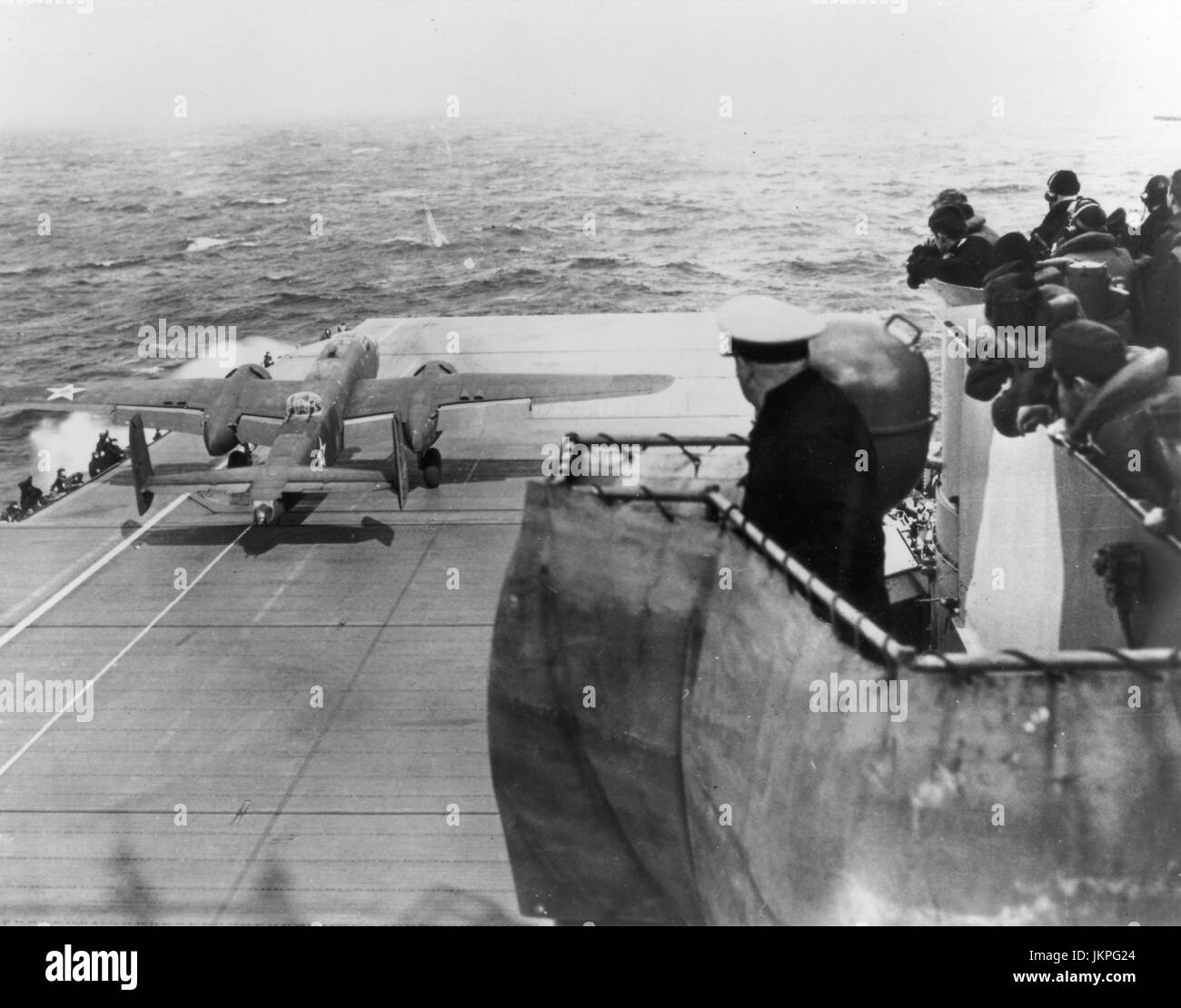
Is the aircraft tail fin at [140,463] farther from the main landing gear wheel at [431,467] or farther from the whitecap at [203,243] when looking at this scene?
the whitecap at [203,243]

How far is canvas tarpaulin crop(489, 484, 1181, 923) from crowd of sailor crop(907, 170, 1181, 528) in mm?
1749

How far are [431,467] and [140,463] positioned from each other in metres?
7.03

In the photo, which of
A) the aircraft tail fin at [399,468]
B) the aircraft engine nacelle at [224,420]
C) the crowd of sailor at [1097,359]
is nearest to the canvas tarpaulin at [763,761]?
the crowd of sailor at [1097,359]

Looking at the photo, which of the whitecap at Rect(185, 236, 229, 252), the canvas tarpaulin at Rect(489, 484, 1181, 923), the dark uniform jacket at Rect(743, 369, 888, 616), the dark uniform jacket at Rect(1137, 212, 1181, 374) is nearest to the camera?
the canvas tarpaulin at Rect(489, 484, 1181, 923)

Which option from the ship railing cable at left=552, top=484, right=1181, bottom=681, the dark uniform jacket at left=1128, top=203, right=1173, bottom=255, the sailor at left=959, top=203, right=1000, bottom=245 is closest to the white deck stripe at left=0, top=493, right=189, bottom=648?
the sailor at left=959, top=203, right=1000, bottom=245

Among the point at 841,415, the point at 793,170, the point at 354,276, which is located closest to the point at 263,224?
the point at 354,276

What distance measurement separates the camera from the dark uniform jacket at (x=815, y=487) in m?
5.40

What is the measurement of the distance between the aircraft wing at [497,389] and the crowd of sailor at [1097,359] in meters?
20.2

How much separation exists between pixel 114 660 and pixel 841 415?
17014mm

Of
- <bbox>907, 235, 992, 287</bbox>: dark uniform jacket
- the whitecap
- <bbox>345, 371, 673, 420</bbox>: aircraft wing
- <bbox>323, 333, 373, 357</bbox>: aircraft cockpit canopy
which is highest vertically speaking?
<bbox>907, 235, 992, 287</bbox>: dark uniform jacket

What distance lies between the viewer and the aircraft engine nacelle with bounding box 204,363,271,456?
3033cm

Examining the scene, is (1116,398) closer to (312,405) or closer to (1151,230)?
(1151,230)

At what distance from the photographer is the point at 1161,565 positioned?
19.2 feet

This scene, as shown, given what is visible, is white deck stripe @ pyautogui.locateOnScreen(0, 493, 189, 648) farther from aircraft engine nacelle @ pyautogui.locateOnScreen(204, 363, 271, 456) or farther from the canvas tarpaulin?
the canvas tarpaulin
